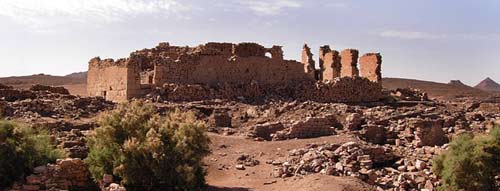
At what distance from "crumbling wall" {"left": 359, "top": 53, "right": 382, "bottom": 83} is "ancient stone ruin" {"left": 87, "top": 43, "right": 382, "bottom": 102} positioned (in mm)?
1671

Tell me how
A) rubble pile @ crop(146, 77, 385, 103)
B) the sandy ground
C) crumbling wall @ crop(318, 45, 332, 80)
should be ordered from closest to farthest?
1. the sandy ground
2. rubble pile @ crop(146, 77, 385, 103)
3. crumbling wall @ crop(318, 45, 332, 80)

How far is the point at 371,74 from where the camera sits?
109 ft

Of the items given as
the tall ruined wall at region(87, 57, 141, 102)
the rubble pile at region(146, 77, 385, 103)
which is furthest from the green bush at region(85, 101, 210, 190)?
the tall ruined wall at region(87, 57, 141, 102)

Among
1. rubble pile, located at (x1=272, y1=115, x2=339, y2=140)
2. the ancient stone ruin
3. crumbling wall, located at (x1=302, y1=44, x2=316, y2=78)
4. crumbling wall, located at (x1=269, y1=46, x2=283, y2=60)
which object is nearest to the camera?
rubble pile, located at (x1=272, y1=115, x2=339, y2=140)

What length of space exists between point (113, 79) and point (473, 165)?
54.1 feet

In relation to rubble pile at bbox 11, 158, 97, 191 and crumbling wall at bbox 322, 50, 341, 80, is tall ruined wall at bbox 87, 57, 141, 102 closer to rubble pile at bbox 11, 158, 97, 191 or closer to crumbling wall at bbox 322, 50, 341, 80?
rubble pile at bbox 11, 158, 97, 191

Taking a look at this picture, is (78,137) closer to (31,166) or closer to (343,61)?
(31,166)

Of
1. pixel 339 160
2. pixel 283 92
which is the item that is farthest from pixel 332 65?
pixel 339 160

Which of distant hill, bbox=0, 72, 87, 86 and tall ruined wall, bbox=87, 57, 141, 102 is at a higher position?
tall ruined wall, bbox=87, 57, 141, 102

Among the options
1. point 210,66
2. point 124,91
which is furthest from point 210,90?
point 124,91

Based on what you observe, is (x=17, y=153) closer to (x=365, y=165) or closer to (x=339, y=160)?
(x=339, y=160)

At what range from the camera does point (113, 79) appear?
26.8 metres

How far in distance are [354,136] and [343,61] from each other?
46.1 feet

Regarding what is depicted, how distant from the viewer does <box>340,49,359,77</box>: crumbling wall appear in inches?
1291
